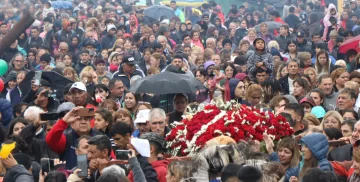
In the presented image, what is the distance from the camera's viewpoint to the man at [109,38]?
2600cm

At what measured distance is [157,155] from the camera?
34.4ft

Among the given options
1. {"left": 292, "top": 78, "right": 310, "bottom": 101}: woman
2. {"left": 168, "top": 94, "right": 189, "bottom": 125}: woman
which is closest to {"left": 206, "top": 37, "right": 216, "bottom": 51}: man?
{"left": 292, "top": 78, "right": 310, "bottom": 101}: woman

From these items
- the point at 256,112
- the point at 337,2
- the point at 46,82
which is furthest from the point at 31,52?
the point at 337,2

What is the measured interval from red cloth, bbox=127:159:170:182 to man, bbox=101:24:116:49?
51.2 ft

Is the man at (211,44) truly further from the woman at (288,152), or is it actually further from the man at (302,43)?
the woman at (288,152)

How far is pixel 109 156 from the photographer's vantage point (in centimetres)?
1046

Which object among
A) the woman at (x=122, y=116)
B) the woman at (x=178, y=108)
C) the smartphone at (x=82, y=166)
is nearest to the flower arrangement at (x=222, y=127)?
the smartphone at (x=82, y=166)

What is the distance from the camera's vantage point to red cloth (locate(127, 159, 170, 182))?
995cm

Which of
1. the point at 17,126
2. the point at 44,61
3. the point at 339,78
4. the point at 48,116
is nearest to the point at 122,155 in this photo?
the point at 48,116

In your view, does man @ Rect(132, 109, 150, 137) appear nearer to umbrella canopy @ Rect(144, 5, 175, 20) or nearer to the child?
the child

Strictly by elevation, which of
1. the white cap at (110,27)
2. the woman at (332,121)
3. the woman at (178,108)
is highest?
the white cap at (110,27)

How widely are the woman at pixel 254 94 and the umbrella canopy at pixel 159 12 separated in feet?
53.2

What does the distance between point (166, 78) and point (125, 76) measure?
2912 mm

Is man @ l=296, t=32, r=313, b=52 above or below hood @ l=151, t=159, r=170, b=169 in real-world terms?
above
